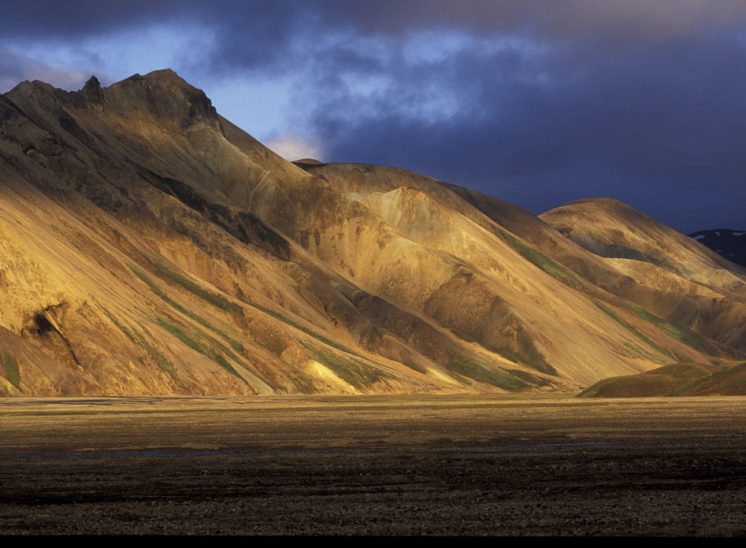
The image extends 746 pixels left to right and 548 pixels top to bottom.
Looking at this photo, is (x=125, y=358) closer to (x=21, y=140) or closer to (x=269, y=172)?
(x=21, y=140)

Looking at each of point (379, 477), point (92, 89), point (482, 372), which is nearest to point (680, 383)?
point (482, 372)

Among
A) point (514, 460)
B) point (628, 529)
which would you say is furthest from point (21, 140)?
point (628, 529)

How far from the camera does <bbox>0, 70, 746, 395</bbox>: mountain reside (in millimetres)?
105688

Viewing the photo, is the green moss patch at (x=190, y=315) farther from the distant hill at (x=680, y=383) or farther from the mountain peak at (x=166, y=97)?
the mountain peak at (x=166, y=97)

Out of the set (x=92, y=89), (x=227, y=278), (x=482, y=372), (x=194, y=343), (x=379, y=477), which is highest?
(x=92, y=89)

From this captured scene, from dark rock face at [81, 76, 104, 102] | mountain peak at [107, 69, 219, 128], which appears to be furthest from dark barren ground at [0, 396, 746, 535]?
mountain peak at [107, 69, 219, 128]

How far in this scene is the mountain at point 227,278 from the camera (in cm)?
10569

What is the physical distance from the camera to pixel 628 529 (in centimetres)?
1908

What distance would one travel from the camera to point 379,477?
28719mm

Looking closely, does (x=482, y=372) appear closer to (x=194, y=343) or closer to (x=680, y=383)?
(x=194, y=343)

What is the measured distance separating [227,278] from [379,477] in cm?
11382

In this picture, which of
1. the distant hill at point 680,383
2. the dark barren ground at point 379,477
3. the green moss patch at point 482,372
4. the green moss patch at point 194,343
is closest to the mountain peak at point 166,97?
the green moss patch at point 482,372

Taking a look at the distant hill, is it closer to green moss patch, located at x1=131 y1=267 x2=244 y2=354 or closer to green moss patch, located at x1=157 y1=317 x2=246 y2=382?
green moss patch, located at x1=157 y1=317 x2=246 y2=382
